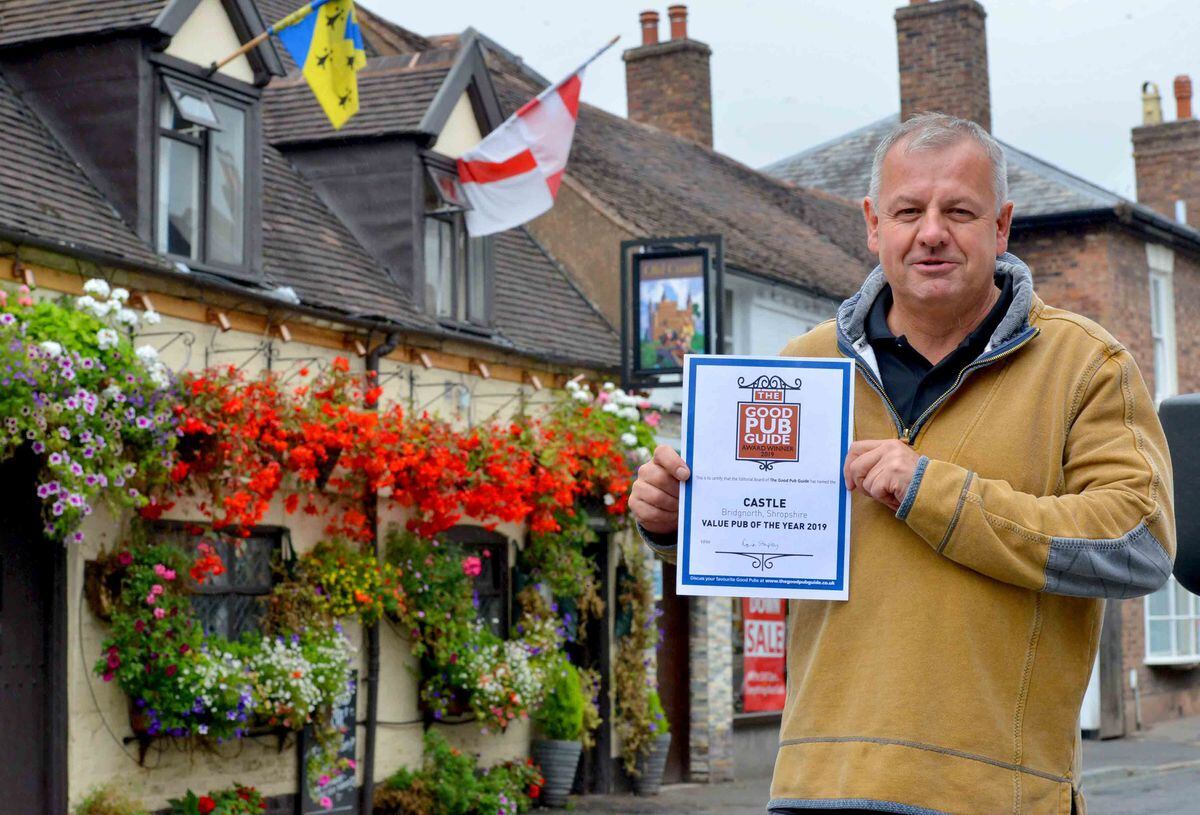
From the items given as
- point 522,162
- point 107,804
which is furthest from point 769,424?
point 522,162

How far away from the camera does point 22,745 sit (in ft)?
37.6

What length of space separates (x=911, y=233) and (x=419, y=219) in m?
12.9

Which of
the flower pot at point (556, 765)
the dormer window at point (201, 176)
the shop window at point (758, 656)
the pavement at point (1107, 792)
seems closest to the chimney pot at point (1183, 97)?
the pavement at point (1107, 792)

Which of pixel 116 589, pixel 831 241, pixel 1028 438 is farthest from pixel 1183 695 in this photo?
pixel 1028 438

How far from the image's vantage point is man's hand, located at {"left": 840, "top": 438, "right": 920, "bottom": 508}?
305cm

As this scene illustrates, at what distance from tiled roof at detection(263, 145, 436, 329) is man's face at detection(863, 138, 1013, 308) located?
35.9 ft

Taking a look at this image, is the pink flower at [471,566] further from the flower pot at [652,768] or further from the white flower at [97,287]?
the white flower at [97,287]

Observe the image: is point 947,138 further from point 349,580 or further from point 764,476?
point 349,580

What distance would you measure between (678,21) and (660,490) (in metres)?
25.4

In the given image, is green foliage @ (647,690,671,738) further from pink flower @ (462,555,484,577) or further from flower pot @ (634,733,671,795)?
pink flower @ (462,555,484,577)

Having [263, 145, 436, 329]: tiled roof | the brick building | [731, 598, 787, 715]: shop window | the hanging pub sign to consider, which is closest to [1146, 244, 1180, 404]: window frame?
the brick building

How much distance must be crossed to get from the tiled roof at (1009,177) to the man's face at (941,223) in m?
21.4

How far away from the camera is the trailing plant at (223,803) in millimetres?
12289

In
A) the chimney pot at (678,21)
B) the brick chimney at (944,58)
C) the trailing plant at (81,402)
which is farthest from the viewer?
the brick chimney at (944,58)
